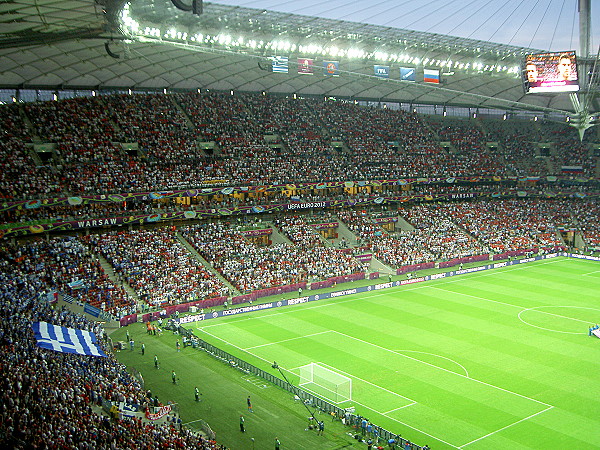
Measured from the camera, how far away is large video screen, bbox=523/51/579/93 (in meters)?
54.4

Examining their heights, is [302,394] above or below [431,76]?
below

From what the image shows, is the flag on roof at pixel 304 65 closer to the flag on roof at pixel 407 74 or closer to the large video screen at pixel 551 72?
the flag on roof at pixel 407 74

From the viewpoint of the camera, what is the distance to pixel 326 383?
3559cm

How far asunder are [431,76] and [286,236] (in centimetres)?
2312

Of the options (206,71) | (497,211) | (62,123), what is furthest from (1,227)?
(497,211)

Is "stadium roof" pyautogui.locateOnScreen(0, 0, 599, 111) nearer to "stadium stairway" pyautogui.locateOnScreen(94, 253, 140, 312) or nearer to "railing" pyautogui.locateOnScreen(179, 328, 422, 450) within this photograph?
"stadium stairway" pyautogui.locateOnScreen(94, 253, 140, 312)

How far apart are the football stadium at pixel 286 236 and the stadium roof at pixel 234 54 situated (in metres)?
0.36

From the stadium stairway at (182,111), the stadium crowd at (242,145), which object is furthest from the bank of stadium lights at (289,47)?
the stadium stairway at (182,111)

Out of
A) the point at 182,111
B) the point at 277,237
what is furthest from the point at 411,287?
the point at 182,111

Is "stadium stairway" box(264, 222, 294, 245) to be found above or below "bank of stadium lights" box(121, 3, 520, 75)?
below

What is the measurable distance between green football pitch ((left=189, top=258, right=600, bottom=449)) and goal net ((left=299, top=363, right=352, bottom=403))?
0.18m

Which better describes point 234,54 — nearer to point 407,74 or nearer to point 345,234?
point 407,74

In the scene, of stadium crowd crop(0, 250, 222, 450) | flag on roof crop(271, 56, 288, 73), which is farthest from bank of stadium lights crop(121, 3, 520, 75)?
stadium crowd crop(0, 250, 222, 450)

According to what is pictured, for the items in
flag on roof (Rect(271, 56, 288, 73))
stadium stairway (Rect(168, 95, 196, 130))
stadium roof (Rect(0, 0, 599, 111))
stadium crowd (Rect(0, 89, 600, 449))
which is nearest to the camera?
stadium crowd (Rect(0, 89, 600, 449))
